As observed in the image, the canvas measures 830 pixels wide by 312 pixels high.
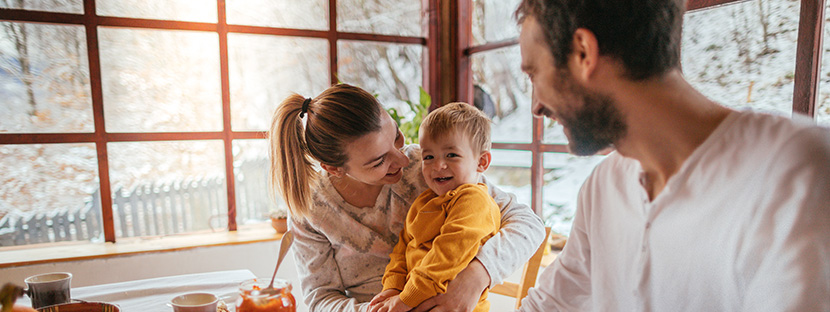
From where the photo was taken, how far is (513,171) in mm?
2850

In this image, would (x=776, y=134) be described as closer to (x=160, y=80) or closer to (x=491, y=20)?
(x=491, y=20)

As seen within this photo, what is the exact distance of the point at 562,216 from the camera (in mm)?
2633

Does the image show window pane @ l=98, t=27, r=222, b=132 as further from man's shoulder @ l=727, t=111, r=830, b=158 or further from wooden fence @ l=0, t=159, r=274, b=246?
man's shoulder @ l=727, t=111, r=830, b=158

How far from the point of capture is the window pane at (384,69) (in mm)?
3027

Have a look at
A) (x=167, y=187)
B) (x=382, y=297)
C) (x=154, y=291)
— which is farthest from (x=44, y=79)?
(x=382, y=297)

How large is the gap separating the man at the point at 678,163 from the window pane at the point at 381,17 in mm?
2358

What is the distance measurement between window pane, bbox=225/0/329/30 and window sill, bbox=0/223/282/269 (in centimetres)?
129

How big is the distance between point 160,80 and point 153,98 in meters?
0.11

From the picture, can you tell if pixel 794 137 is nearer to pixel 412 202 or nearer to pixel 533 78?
pixel 533 78

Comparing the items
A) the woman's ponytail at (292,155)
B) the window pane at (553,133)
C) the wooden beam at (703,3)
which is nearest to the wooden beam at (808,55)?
the wooden beam at (703,3)

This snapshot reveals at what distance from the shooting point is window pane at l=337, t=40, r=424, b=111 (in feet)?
9.93

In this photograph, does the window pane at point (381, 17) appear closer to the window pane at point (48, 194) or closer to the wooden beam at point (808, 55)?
the window pane at point (48, 194)

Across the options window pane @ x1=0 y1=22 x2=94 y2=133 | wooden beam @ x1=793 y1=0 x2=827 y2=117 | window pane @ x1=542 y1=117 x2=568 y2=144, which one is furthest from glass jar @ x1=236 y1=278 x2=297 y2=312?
window pane @ x1=0 y1=22 x2=94 y2=133

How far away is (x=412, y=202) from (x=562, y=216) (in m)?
1.46
